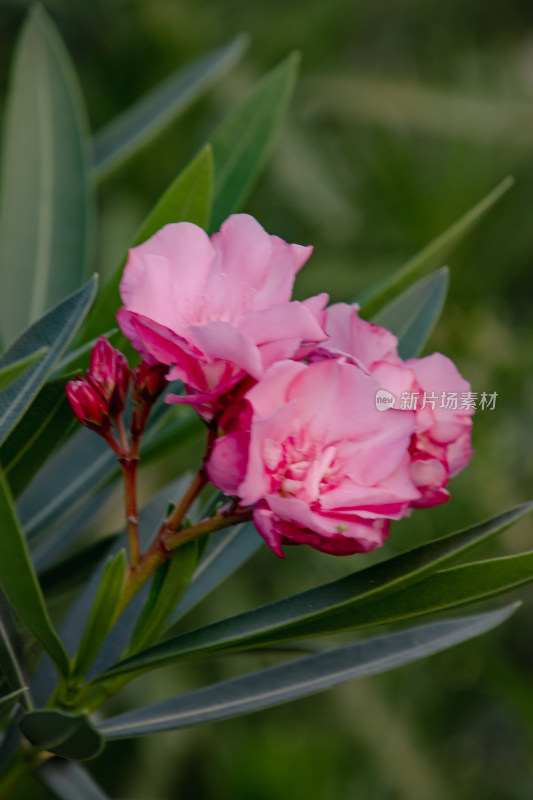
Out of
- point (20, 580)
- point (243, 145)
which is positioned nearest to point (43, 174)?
point (243, 145)

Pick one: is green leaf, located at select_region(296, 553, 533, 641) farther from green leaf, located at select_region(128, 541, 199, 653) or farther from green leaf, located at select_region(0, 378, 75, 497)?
green leaf, located at select_region(0, 378, 75, 497)

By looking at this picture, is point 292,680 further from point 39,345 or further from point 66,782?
point 39,345

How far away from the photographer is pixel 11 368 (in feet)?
1.15

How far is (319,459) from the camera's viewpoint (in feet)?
1.23

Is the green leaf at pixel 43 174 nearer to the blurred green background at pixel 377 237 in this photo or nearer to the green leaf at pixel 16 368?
the green leaf at pixel 16 368

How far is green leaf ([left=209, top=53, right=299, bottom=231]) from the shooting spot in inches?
25.3

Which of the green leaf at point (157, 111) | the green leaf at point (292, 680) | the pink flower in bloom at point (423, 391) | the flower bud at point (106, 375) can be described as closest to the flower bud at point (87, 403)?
the flower bud at point (106, 375)

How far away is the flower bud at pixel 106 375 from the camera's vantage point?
1.36 feet

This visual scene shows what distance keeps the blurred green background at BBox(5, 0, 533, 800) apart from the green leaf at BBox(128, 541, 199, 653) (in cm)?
70

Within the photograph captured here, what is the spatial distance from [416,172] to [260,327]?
47.7 inches

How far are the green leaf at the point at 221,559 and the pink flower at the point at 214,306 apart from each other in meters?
0.19

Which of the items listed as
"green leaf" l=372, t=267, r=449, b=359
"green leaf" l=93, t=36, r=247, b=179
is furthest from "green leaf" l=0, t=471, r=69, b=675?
"green leaf" l=93, t=36, r=247, b=179

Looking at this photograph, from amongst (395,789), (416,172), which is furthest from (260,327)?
(416,172)

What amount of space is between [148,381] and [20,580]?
0.36 ft
